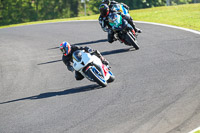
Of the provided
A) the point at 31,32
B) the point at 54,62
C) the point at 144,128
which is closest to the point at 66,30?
the point at 31,32

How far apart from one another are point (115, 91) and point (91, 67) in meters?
1.01

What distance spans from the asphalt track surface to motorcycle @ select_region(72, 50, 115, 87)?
330 millimetres

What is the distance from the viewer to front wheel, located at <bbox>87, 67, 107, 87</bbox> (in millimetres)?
11688

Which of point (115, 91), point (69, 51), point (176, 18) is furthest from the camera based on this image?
point (176, 18)

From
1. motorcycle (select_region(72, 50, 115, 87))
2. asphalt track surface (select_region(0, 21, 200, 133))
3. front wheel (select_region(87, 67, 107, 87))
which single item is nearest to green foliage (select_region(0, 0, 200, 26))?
Result: asphalt track surface (select_region(0, 21, 200, 133))

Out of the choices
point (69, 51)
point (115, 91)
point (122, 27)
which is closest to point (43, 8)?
point (122, 27)

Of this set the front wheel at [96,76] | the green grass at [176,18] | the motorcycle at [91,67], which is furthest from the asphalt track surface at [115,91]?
the green grass at [176,18]

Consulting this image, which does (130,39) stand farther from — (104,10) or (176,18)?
(176,18)

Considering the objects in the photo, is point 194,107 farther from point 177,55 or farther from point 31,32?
point 31,32

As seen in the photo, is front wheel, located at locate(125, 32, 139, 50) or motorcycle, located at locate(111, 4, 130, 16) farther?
motorcycle, located at locate(111, 4, 130, 16)

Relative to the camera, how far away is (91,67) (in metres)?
11.8

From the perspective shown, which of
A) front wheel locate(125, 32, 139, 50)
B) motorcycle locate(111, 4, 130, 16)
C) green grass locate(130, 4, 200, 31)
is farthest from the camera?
green grass locate(130, 4, 200, 31)

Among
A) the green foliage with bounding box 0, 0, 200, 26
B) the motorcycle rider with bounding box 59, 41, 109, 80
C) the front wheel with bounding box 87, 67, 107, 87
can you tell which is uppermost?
the motorcycle rider with bounding box 59, 41, 109, 80

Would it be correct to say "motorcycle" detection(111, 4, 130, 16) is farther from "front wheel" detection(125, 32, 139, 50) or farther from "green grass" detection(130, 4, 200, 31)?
"green grass" detection(130, 4, 200, 31)
